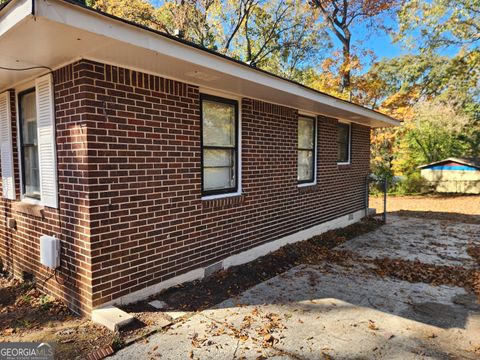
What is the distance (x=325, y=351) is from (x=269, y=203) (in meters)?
3.00

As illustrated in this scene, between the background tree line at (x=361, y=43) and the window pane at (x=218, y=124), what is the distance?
A: 9.04 metres

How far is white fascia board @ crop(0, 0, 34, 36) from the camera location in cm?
201

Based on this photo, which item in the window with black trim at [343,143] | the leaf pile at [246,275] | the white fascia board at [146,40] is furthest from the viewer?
the window with black trim at [343,143]

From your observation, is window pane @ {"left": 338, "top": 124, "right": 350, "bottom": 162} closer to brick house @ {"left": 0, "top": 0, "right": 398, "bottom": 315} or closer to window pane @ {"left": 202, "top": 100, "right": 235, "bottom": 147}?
brick house @ {"left": 0, "top": 0, "right": 398, "bottom": 315}

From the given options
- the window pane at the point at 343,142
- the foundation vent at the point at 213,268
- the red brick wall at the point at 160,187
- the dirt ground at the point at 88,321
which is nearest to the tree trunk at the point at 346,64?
the window pane at the point at 343,142

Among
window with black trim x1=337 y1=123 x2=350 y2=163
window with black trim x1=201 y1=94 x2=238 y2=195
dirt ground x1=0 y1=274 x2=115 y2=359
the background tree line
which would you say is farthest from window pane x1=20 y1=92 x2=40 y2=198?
the background tree line

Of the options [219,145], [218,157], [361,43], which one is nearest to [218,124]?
[219,145]

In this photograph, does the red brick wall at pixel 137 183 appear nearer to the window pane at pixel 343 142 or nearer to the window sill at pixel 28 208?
the window sill at pixel 28 208

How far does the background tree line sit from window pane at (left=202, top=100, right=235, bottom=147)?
904 centimetres

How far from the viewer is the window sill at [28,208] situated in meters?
3.71

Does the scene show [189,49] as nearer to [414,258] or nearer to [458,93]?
[414,258]

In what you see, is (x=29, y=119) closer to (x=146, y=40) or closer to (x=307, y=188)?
(x=146, y=40)

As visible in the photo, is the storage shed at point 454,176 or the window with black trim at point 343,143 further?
the storage shed at point 454,176

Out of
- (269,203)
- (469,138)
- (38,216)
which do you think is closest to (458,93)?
(469,138)
